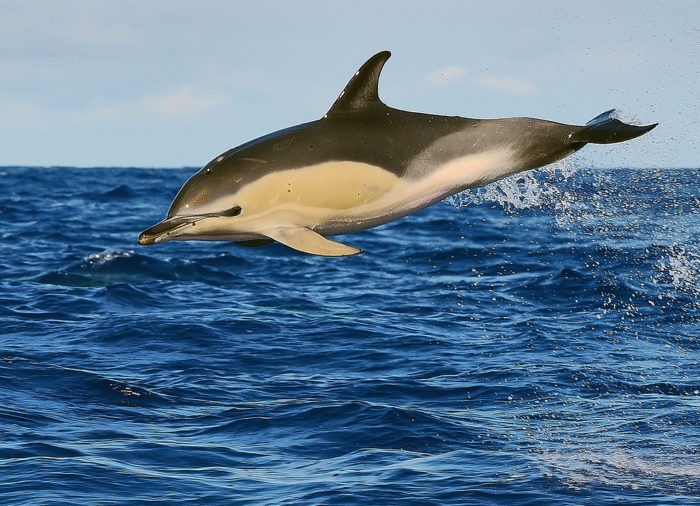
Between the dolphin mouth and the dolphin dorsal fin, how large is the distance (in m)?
1.09

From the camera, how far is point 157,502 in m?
8.58

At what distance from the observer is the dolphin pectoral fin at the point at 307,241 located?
6.09 meters

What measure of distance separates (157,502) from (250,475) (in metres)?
0.98

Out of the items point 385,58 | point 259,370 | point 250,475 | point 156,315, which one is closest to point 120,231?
point 156,315

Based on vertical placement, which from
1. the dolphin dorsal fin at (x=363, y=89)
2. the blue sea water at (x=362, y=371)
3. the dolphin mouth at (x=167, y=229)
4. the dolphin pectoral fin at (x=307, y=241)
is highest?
the dolphin dorsal fin at (x=363, y=89)

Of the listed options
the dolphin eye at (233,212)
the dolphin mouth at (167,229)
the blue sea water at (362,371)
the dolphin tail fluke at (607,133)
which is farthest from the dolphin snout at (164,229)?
the blue sea water at (362,371)

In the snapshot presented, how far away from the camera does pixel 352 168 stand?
252 inches

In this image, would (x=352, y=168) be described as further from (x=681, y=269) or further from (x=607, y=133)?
(x=681, y=269)

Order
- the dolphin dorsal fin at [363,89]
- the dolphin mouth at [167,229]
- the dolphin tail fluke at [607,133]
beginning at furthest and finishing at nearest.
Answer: the dolphin tail fluke at [607,133] < the dolphin dorsal fin at [363,89] < the dolphin mouth at [167,229]

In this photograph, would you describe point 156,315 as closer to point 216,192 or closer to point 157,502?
point 157,502

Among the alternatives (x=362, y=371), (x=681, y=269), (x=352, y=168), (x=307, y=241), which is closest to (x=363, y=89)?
(x=352, y=168)

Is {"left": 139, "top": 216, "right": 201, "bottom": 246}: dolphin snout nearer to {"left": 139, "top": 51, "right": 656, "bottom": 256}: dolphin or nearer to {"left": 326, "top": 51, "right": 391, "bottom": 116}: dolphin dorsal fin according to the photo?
{"left": 139, "top": 51, "right": 656, "bottom": 256}: dolphin

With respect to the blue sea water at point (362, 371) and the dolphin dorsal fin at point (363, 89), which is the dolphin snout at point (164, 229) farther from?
the blue sea water at point (362, 371)

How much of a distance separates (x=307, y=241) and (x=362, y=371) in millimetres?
7370
